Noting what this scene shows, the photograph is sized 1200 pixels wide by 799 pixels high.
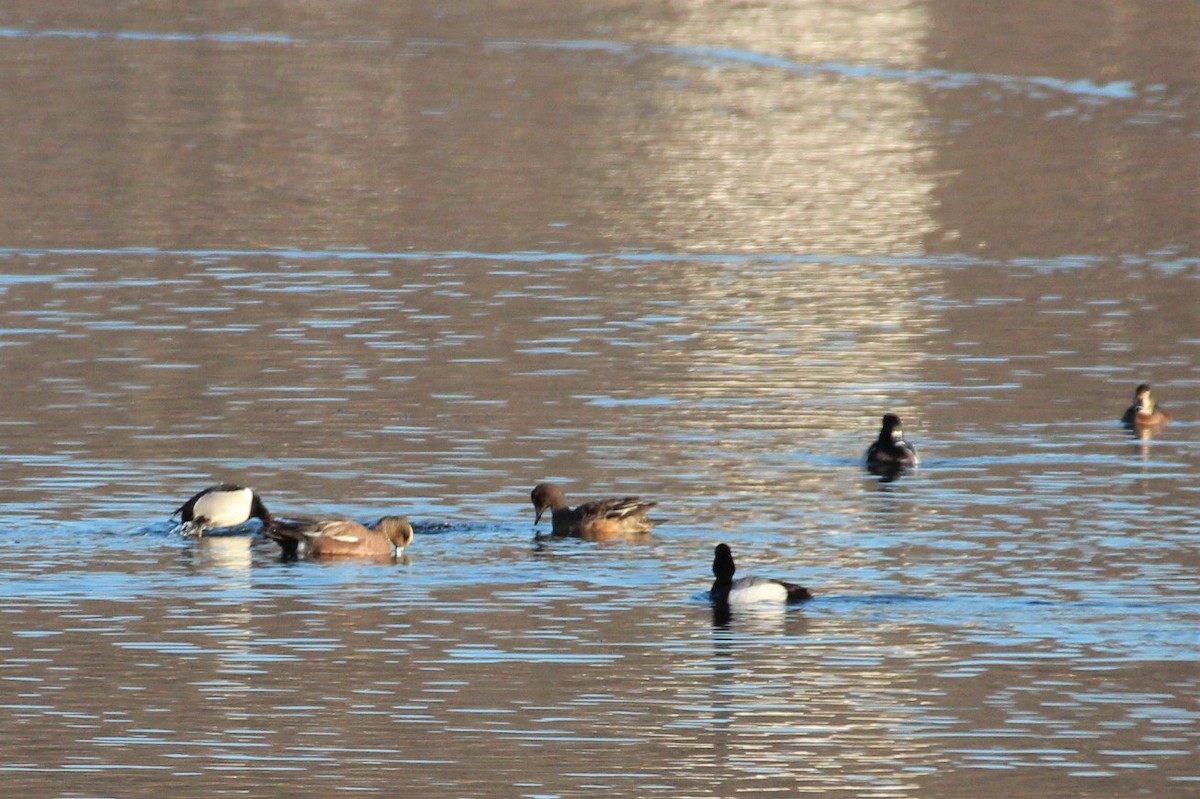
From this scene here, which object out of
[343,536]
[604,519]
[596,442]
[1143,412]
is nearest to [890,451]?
[596,442]

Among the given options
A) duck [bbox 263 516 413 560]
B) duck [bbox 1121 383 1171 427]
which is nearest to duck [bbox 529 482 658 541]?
duck [bbox 263 516 413 560]

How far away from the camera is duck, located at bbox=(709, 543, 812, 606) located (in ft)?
57.3

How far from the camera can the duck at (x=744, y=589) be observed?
17.5 meters

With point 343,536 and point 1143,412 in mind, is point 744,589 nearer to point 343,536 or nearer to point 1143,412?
point 343,536

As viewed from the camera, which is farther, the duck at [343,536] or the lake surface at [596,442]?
the duck at [343,536]

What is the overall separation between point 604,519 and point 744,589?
2.69 m

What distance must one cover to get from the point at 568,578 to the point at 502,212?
2499cm

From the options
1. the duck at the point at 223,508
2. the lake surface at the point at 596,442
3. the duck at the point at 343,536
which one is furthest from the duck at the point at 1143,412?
the duck at the point at 223,508

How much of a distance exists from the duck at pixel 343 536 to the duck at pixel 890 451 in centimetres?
512

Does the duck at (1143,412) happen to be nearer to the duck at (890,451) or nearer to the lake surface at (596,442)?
the lake surface at (596,442)

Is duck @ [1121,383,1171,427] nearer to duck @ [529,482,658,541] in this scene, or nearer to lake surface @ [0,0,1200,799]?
lake surface @ [0,0,1200,799]

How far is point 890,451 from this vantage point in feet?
74.7

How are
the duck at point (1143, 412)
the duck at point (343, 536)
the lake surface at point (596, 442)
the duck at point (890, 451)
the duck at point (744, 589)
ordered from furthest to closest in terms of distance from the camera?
1. the duck at point (1143, 412)
2. the duck at point (890, 451)
3. the duck at point (343, 536)
4. the duck at point (744, 589)
5. the lake surface at point (596, 442)

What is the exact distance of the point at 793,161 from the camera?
52.4 m
